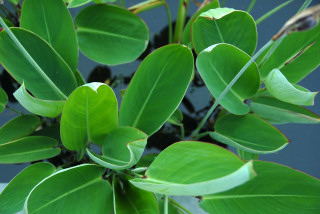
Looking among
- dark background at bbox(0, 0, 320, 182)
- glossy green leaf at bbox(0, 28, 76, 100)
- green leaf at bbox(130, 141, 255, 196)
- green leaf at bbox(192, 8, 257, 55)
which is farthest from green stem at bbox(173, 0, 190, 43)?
green leaf at bbox(130, 141, 255, 196)

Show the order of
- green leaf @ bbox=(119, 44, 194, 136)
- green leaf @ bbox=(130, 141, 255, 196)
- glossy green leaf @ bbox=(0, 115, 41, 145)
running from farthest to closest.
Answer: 1. glossy green leaf @ bbox=(0, 115, 41, 145)
2. green leaf @ bbox=(119, 44, 194, 136)
3. green leaf @ bbox=(130, 141, 255, 196)

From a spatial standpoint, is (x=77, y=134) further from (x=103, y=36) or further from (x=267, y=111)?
(x=267, y=111)

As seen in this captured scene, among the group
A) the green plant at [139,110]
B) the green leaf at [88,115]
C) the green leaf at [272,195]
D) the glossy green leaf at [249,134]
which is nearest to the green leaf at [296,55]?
the green plant at [139,110]

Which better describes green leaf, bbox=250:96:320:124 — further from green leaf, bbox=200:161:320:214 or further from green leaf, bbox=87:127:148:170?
green leaf, bbox=87:127:148:170

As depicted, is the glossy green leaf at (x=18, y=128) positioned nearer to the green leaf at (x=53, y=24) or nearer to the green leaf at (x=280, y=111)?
the green leaf at (x=53, y=24)

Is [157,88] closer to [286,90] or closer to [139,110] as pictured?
[139,110]

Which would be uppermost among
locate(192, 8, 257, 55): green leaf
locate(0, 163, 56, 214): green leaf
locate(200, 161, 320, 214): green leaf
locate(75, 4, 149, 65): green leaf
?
locate(192, 8, 257, 55): green leaf
